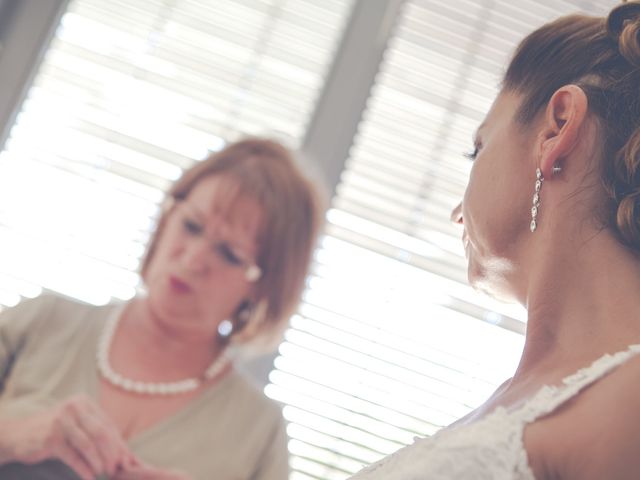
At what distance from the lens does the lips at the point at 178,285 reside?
1199 mm

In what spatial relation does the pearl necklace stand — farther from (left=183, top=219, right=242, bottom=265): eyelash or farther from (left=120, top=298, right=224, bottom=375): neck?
(left=183, top=219, right=242, bottom=265): eyelash

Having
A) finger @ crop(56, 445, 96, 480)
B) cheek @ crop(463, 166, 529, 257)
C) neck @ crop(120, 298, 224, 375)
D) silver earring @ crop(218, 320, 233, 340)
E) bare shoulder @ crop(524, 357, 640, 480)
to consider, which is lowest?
finger @ crop(56, 445, 96, 480)

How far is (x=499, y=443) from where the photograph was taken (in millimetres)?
556

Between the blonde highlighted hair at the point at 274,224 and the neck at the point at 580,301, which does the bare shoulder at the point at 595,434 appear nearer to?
the neck at the point at 580,301

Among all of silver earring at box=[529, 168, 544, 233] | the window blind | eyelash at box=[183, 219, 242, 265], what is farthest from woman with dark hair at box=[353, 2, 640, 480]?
the window blind

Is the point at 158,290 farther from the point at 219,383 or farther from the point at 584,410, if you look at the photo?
the point at 584,410

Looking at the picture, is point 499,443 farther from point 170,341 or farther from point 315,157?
point 315,157

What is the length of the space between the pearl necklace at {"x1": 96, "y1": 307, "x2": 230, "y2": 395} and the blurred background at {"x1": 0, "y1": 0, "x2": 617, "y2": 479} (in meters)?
0.27

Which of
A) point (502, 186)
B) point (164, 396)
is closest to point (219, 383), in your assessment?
point (164, 396)

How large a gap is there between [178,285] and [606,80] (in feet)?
2.41

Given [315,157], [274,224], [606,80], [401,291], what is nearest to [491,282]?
[606,80]

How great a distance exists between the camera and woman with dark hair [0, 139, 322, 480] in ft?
3.49

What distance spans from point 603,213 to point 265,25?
3.82 feet

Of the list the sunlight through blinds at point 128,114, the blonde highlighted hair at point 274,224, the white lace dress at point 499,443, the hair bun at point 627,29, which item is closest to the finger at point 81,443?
the blonde highlighted hair at point 274,224
